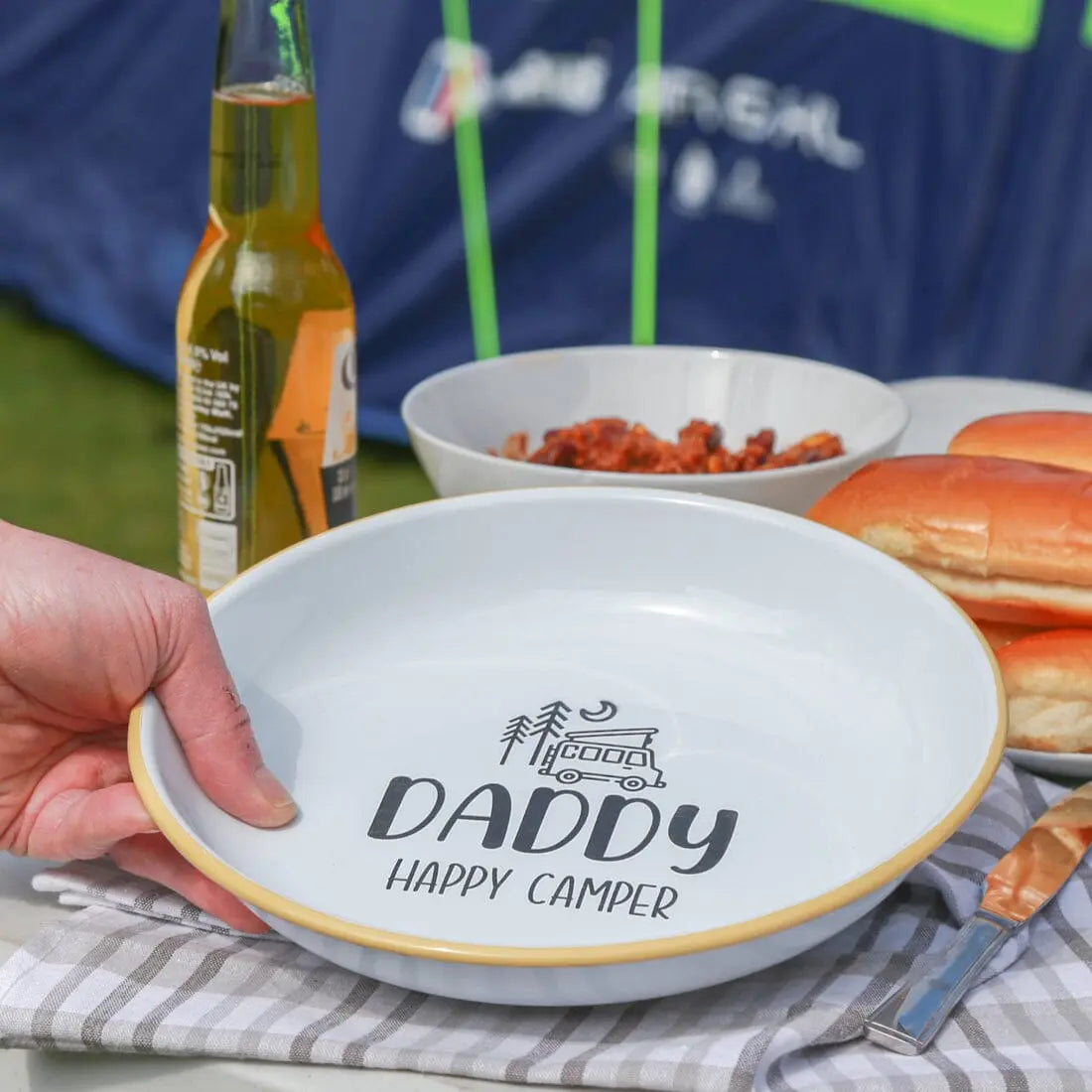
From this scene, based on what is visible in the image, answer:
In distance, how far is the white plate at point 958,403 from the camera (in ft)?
3.79

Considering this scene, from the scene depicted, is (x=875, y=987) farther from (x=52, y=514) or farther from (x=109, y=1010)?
(x=52, y=514)

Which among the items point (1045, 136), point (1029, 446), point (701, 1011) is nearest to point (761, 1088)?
point (701, 1011)

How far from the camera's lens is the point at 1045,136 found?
1.70 m

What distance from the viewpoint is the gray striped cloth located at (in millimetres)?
555

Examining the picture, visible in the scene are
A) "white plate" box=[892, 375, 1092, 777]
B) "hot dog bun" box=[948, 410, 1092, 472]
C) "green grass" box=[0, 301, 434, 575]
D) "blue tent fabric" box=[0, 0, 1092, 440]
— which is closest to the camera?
"hot dog bun" box=[948, 410, 1092, 472]

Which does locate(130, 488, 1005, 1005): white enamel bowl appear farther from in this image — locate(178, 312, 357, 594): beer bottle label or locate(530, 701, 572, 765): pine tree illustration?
locate(178, 312, 357, 594): beer bottle label

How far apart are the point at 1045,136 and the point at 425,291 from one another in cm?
93

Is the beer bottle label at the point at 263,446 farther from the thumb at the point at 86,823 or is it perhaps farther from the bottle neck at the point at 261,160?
the thumb at the point at 86,823

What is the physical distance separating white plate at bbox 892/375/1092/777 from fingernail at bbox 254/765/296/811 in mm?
654

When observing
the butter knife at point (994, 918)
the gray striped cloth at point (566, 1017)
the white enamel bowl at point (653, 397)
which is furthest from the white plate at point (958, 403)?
the gray striped cloth at point (566, 1017)

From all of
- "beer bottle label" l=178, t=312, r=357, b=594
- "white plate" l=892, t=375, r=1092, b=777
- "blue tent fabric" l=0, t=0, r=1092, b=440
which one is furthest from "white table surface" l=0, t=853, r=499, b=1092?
"blue tent fabric" l=0, t=0, r=1092, b=440

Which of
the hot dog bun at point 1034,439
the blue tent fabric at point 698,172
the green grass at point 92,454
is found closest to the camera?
the hot dog bun at point 1034,439

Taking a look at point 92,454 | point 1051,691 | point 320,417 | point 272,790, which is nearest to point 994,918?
point 1051,691

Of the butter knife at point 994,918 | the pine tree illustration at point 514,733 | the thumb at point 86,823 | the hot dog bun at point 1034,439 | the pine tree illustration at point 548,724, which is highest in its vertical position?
the hot dog bun at point 1034,439
